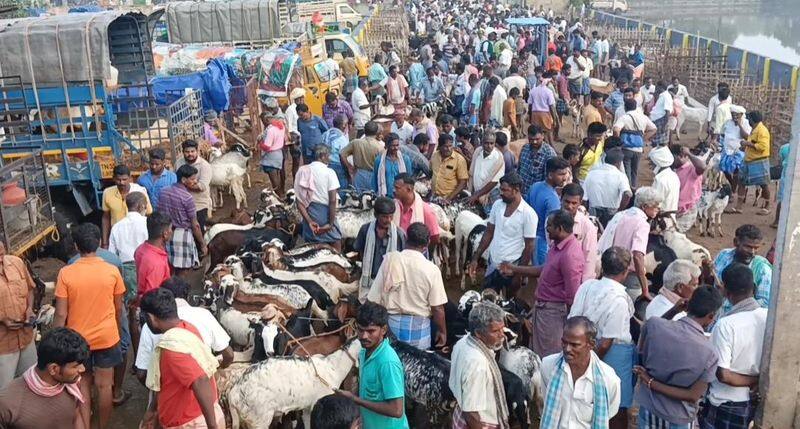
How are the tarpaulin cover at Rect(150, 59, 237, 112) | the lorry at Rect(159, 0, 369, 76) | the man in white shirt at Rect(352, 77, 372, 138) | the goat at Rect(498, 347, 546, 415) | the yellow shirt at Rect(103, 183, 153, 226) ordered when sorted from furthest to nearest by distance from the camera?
the lorry at Rect(159, 0, 369, 76) → the tarpaulin cover at Rect(150, 59, 237, 112) → the man in white shirt at Rect(352, 77, 372, 138) → the yellow shirt at Rect(103, 183, 153, 226) → the goat at Rect(498, 347, 546, 415)

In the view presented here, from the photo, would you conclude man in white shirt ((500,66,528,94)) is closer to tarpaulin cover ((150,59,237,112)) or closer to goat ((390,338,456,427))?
tarpaulin cover ((150,59,237,112))

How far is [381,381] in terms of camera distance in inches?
162

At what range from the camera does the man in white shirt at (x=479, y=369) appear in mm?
4129

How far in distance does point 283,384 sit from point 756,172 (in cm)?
847

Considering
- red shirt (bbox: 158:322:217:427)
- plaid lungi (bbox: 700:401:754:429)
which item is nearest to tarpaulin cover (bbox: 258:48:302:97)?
red shirt (bbox: 158:322:217:427)

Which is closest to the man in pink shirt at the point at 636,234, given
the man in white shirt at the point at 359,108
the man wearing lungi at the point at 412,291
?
the man wearing lungi at the point at 412,291

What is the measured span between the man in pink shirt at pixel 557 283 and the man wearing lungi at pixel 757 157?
254 inches

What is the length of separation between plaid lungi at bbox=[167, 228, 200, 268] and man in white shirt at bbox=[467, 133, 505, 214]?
3.36 meters

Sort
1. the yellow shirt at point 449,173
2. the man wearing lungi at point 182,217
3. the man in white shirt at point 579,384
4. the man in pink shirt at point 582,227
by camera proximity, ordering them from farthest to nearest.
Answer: the yellow shirt at point 449,173, the man wearing lungi at point 182,217, the man in pink shirt at point 582,227, the man in white shirt at point 579,384

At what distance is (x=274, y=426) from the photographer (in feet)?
19.3

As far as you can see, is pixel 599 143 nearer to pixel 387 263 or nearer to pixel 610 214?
pixel 610 214

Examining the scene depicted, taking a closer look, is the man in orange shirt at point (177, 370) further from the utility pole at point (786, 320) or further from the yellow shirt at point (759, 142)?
the yellow shirt at point (759, 142)

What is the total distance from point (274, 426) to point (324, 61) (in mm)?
13205

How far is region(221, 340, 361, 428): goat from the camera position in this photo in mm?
5398
